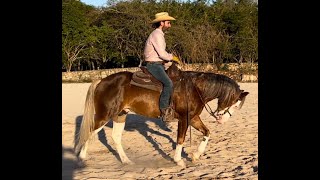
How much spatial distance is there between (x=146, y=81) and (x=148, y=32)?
21.2 metres

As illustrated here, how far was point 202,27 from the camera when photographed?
83.7 ft

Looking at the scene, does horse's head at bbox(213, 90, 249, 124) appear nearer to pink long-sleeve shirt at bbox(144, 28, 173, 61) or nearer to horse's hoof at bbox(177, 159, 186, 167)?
horse's hoof at bbox(177, 159, 186, 167)

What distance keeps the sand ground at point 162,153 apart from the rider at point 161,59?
0.87 meters

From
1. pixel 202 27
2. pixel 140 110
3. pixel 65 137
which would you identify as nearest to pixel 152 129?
pixel 65 137

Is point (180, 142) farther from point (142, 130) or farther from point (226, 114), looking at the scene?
point (142, 130)

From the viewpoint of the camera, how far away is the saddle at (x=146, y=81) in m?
5.75

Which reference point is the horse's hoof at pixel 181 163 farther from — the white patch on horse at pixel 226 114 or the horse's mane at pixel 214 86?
the horse's mane at pixel 214 86

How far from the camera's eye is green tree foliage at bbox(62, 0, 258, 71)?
25078 millimetres

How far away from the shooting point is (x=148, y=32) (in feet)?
87.0

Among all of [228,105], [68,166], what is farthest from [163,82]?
[68,166]

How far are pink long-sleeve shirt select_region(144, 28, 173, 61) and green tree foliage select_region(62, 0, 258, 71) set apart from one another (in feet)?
59.3

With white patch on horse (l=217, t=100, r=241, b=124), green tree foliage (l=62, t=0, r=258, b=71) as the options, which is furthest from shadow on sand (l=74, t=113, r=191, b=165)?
green tree foliage (l=62, t=0, r=258, b=71)
